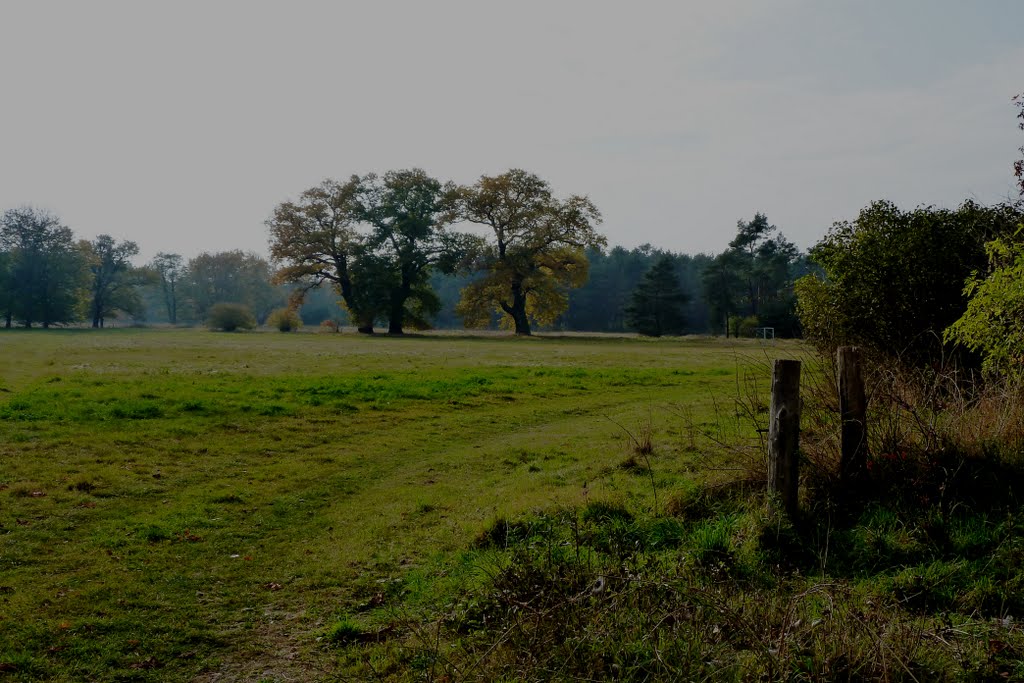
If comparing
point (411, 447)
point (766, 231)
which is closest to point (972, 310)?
point (411, 447)

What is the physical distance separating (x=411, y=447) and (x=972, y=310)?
9.94 metres

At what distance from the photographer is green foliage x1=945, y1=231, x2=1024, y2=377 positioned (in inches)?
363

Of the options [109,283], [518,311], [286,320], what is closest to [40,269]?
[109,283]

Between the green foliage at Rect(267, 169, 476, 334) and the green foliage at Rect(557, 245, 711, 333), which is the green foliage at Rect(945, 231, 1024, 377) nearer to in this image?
the green foliage at Rect(267, 169, 476, 334)

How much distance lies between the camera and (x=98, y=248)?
98125 mm

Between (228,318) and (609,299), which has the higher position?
(609,299)

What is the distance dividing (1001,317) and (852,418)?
411 cm

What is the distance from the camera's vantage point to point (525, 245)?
68.6 meters

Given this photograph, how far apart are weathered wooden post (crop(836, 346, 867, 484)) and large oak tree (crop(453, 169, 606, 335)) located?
57803 millimetres

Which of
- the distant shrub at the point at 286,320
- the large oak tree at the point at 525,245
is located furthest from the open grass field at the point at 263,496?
the distant shrub at the point at 286,320

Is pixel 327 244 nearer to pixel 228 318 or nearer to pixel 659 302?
pixel 228 318

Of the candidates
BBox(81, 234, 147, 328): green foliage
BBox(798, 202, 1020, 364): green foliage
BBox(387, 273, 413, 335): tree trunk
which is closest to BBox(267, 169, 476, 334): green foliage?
BBox(387, 273, 413, 335): tree trunk

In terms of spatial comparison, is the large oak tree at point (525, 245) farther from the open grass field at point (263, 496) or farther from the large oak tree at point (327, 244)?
the open grass field at point (263, 496)

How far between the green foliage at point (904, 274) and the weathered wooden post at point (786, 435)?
7634 mm
